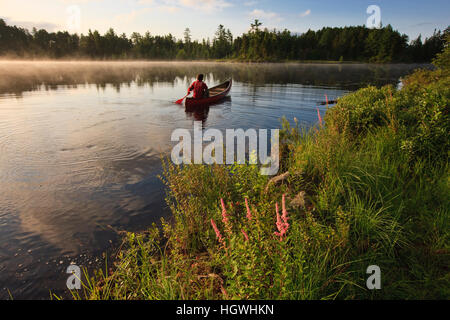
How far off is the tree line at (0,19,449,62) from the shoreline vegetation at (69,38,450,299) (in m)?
120

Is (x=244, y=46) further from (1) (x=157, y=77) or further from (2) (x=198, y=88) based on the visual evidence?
(2) (x=198, y=88)

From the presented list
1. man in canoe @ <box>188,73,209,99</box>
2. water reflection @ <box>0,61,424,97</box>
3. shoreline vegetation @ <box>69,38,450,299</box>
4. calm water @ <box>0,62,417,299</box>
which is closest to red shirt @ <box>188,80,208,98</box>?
man in canoe @ <box>188,73,209,99</box>

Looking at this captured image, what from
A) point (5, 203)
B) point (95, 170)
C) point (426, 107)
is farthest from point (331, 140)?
point (5, 203)

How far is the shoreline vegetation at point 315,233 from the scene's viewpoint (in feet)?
9.32

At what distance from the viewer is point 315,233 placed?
3408 mm

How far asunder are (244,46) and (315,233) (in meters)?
134

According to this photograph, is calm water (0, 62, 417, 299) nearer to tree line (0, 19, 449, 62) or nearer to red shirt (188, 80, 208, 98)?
red shirt (188, 80, 208, 98)

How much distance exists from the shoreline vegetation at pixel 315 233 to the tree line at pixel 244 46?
120200 millimetres

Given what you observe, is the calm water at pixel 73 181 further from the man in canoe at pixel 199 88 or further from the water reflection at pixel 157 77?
the water reflection at pixel 157 77

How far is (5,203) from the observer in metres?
5.93

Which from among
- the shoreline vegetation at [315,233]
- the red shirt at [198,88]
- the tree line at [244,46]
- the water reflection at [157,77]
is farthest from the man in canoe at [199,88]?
the tree line at [244,46]

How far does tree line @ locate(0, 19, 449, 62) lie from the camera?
4461 inches
